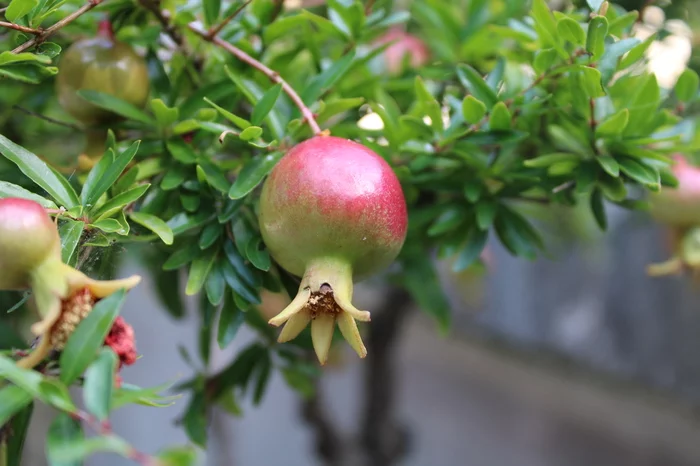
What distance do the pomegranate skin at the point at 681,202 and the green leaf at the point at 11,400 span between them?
568 mm

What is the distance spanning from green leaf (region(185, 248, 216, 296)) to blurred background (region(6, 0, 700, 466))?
0.51 meters

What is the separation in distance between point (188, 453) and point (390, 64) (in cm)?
61

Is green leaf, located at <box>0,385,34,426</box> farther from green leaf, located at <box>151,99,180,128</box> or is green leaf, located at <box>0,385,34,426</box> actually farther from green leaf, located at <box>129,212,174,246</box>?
green leaf, located at <box>151,99,180,128</box>

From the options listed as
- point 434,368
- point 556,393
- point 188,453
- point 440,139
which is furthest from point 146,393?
point 434,368

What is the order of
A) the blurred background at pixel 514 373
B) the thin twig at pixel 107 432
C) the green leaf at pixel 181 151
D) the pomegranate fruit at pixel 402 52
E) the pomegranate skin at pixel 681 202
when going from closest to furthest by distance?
the thin twig at pixel 107 432, the green leaf at pixel 181 151, the pomegranate skin at pixel 681 202, the pomegranate fruit at pixel 402 52, the blurred background at pixel 514 373

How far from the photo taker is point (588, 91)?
18.2 inches

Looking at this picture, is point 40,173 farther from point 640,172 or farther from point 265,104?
point 640,172

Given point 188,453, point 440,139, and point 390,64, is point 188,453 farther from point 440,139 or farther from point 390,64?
point 390,64

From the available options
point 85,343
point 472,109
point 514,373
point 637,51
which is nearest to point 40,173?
point 85,343

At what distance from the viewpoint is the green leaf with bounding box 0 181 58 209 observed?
1.25ft

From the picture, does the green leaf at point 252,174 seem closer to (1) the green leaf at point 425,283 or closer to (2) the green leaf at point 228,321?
(2) the green leaf at point 228,321

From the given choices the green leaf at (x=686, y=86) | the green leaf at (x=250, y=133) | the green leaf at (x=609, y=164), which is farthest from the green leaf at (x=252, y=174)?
the green leaf at (x=686, y=86)

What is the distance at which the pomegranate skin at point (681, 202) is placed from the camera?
67cm

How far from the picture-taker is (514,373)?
161cm
